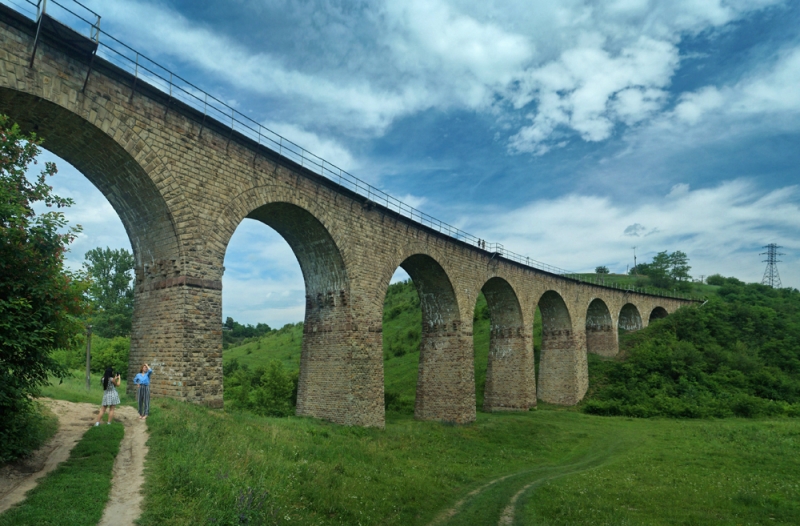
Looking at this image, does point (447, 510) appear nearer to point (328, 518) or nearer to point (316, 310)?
point (328, 518)

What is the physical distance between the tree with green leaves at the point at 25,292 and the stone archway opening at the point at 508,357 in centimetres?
2570

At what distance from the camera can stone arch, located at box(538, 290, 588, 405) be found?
119ft

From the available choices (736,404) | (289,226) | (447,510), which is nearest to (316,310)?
(289,226)

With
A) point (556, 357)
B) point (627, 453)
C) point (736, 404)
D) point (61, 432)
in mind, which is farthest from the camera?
point (556, 357)

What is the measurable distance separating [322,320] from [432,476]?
876 cm

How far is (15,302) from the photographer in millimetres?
7266

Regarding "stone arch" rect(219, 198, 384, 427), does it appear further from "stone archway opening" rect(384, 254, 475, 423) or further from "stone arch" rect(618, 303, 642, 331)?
"stone arch" rect(618, 303, 642, 331)

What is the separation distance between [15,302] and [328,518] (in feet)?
21.8

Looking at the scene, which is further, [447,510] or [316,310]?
[316,310]

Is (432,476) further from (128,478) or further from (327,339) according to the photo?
(128,478)

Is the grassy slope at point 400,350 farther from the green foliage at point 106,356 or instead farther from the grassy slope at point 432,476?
the green foliage at point 106,356

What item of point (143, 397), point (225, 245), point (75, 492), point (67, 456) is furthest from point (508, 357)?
point (75, 492)

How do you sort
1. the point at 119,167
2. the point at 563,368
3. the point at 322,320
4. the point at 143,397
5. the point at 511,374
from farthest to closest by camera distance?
the point at 563,368 → the point at 511,374 → the point at 322,320 → the point at 119,167 → the point at 143,397

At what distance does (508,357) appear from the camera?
1275 inches
